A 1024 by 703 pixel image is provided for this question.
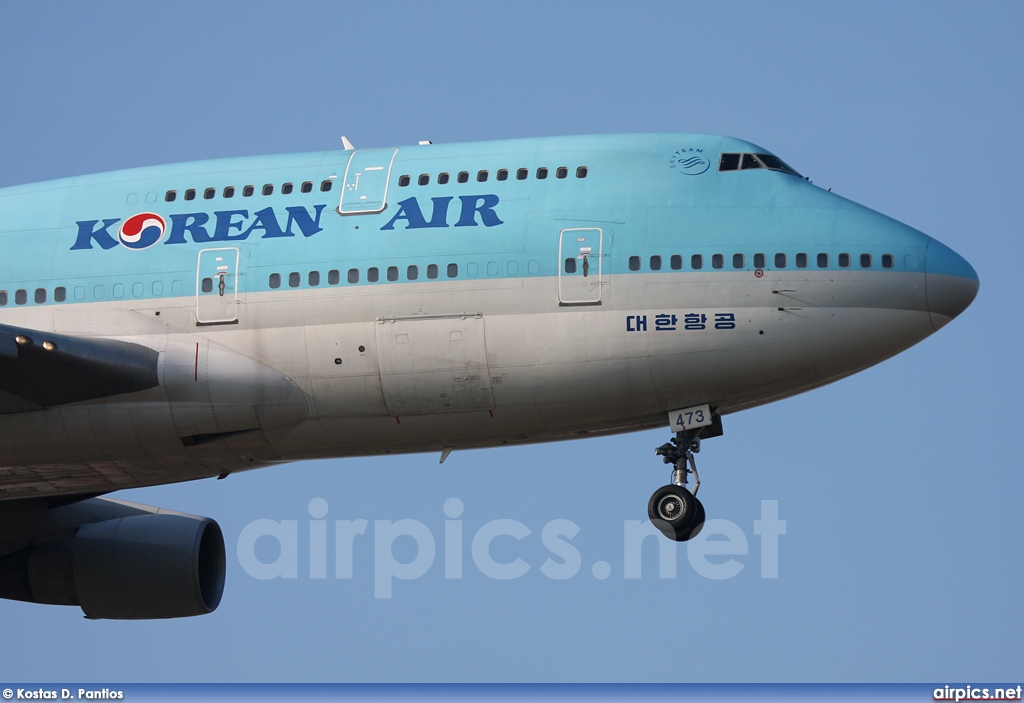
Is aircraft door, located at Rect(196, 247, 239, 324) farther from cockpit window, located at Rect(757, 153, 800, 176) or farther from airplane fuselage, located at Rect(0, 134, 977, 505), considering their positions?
cockpit window, located at Rect(757, 153, 800, 176)

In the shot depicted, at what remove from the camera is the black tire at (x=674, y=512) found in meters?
33.0

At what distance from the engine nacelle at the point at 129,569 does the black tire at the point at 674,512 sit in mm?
11697

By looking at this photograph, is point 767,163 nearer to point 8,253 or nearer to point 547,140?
point 547,140

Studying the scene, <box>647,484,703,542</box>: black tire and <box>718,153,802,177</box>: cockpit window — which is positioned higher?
<box>718,153,802,177</box>: cockpit window

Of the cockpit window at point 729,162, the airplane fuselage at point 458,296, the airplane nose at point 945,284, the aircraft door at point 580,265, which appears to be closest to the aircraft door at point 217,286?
the airplane fuselage at point 458,296

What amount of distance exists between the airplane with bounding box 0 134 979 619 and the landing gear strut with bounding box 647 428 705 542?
0.04m

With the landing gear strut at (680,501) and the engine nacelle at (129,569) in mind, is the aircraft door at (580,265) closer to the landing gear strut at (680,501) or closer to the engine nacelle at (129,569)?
the landing gear strut at (680,501)

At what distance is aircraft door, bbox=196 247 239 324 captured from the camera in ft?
111

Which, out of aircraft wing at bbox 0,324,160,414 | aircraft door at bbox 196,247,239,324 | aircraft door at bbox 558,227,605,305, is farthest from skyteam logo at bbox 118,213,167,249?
aircraft door at bbox 558,227,605,305

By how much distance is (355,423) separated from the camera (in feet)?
111

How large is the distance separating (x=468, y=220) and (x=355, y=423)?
4.05 metres

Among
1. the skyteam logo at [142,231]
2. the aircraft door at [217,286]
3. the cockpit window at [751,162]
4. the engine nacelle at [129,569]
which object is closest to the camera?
the aircraft door at [217,286]

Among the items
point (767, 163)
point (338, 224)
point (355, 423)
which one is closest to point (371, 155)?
point (338, 224)

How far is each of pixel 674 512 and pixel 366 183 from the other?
7.95m
